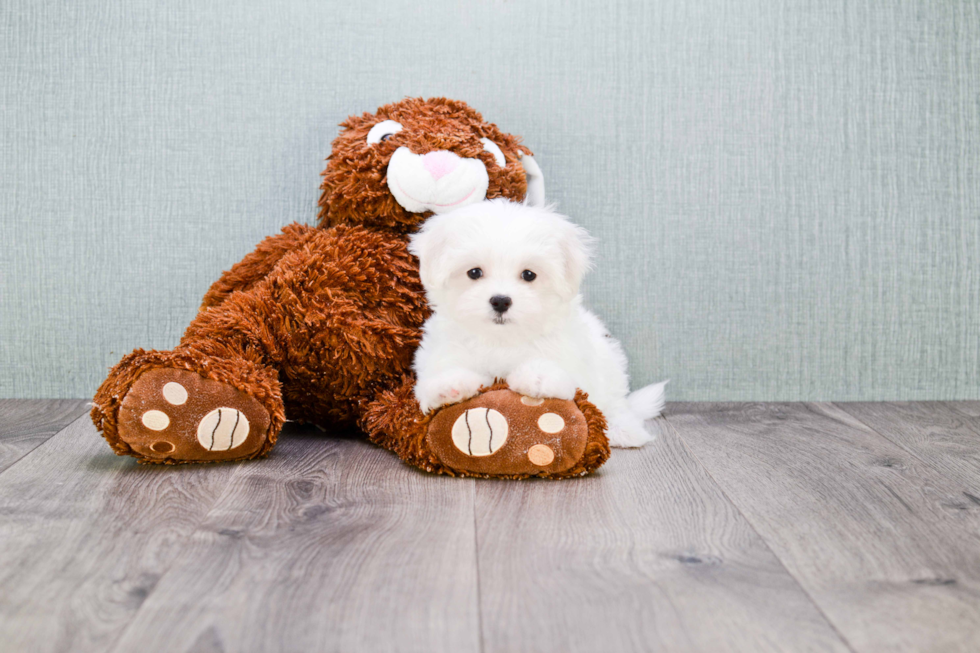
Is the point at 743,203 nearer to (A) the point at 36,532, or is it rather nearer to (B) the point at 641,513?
(B) the point at 641,513

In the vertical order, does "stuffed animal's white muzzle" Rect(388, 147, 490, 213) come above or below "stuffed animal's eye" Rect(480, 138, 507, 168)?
below

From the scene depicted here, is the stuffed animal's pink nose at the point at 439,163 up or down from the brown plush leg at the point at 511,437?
up

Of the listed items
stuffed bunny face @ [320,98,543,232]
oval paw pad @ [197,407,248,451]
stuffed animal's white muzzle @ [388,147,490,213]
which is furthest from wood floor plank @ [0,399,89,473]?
stuffed animal's white muzzle @ [388,147,490,213]

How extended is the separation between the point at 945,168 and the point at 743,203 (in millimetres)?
446

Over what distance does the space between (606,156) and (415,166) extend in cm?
51

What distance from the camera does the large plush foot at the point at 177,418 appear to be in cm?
113

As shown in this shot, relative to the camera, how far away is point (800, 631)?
0.70 m

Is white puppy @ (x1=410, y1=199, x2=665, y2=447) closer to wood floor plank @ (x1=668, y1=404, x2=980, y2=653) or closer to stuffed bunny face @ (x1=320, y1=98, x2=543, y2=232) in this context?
stuffed bunny face @ (x1=320, y1=98, x2=543, y2=232)

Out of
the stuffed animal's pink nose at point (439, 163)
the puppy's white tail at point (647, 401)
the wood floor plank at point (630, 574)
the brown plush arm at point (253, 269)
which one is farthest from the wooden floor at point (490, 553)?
the stuffed animal's pink nose at point (439, 163)

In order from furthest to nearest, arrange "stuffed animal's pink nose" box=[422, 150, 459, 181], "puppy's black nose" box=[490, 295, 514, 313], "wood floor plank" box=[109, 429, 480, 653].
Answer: "stuffed animal's pink nose" box=[422, 150, 459, 181]
"puppy's black nose" box=[490, 295, 514, 313]
"wood floor plank" box=[109, 429, 480, 653]

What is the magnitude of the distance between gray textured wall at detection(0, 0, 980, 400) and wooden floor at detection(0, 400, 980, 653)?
1.36 feet

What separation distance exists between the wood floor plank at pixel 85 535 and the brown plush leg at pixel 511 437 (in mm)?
310

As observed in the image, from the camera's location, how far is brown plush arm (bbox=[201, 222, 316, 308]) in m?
1.47

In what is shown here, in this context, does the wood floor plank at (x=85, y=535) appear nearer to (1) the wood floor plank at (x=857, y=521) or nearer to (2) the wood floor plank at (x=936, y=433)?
(1) the wood floor plank at (x=857, y=521)
